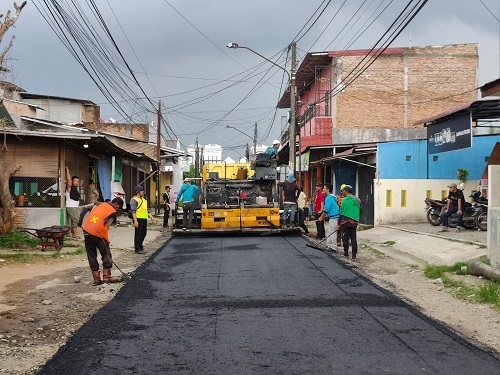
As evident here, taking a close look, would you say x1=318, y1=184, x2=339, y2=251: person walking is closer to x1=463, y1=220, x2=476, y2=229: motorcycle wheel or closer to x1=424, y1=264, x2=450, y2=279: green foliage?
x1=424, y1=264, x2=450, y2=279: green foliage

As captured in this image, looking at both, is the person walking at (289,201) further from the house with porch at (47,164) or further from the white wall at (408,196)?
the house with porch at (47,164)

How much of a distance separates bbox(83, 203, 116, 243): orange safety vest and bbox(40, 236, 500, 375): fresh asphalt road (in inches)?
41.1

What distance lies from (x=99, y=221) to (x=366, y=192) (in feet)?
55.4

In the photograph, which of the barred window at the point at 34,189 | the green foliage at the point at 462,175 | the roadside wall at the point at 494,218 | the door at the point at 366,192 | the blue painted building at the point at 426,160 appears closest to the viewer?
the roadside wall at the point at 494,218

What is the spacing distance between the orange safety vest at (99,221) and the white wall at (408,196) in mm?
13180

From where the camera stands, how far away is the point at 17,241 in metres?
15.3

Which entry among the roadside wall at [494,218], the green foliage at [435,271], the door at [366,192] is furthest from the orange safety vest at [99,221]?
the door at [366,192]

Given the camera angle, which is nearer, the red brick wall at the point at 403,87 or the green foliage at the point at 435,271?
the green foliage at the point at 435,271

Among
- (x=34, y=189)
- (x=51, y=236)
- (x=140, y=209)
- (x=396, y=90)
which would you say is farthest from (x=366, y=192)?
(x=51, y=236)

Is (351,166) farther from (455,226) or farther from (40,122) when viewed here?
(40,122)

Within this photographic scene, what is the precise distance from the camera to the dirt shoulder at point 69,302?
6793 mm

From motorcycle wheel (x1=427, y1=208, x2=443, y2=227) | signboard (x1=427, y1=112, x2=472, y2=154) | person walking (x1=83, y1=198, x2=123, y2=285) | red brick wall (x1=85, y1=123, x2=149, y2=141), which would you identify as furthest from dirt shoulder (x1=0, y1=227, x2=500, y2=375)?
red brick wall (x1=85, y1=123, x2=149, y2=141)

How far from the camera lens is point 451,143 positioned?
59.2ft

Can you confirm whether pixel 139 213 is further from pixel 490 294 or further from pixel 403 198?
pixel 403 198
